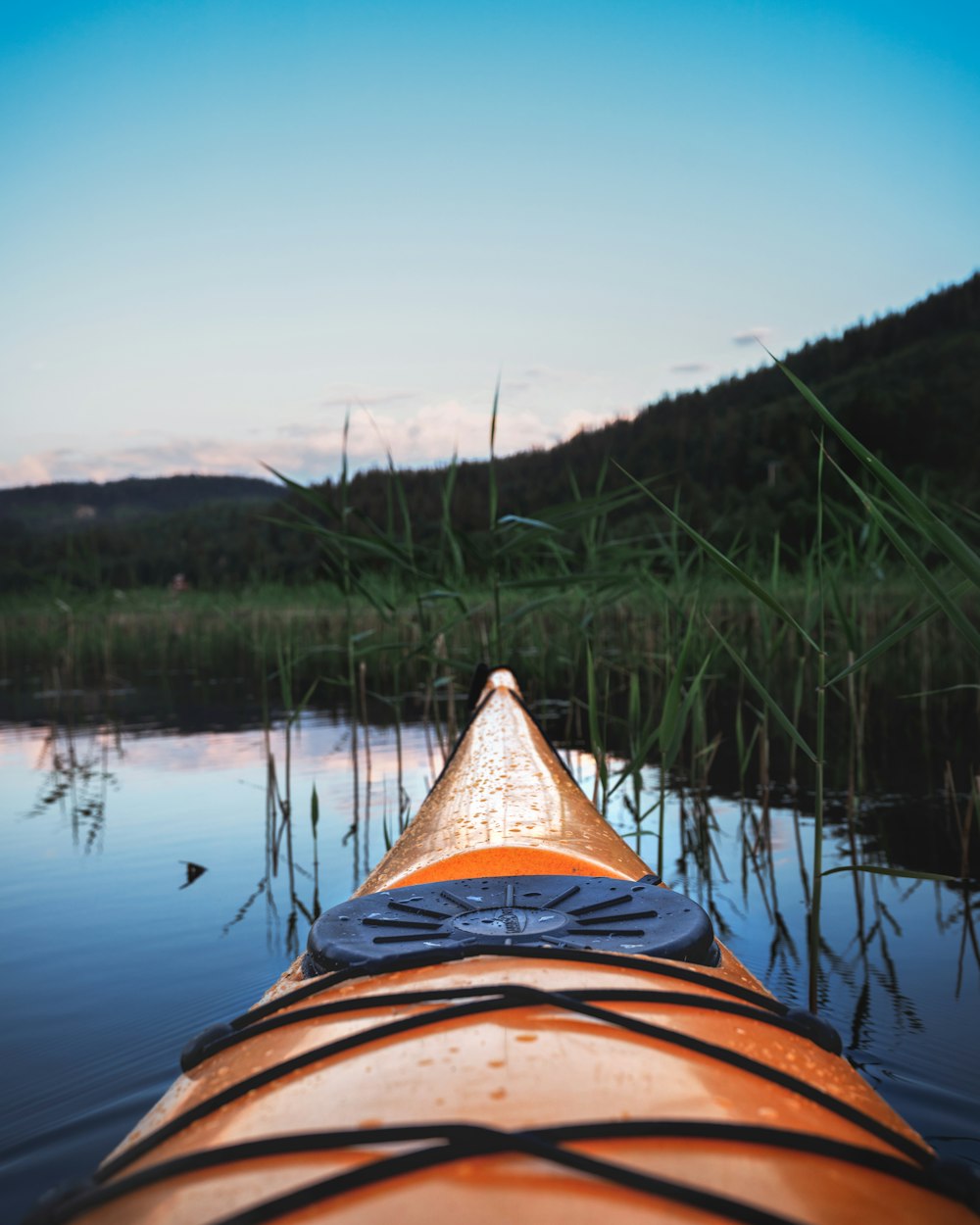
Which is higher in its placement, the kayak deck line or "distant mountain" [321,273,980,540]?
"distant mountain" [321,273,980,540]

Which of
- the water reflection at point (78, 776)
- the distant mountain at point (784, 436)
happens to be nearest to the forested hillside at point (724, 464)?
the distant mountain at point (784, 436)

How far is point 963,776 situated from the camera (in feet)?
17.8

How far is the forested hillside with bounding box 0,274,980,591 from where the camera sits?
31.2m

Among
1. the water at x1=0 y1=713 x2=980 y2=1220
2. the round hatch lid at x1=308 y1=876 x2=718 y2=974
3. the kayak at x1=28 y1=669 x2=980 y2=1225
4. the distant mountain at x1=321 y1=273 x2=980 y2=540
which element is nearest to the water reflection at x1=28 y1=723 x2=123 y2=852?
the water at x1=0 y1=713 x2=980 y2=1220

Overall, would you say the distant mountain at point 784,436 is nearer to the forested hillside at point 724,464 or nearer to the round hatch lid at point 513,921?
the forested hillside at point 724,464

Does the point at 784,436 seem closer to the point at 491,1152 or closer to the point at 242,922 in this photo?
the point at 242,922

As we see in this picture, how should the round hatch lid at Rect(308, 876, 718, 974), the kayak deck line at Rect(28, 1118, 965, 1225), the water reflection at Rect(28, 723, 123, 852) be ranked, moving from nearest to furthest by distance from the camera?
the kayak deck line at Rect(28, 1118, 965, 1225) < the round hatch lid at Rect(308, 876, 718, 974) < the water reflection at Rect(28, 723, 123, 852)

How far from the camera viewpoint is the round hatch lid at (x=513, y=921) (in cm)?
140

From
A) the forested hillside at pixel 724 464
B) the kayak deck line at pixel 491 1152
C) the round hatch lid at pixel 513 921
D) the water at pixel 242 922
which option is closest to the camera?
the kayak deck line at pixel 491 1152

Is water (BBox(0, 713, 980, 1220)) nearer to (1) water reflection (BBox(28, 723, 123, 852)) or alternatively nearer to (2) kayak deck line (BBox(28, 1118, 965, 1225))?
(1) water reflection (BBox(28, 723, 123, 852))

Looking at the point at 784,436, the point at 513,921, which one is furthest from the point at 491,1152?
the point at 784,436

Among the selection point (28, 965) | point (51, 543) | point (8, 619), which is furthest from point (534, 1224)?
point (51, 543)

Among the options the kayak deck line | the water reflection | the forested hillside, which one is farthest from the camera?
the forested hillside

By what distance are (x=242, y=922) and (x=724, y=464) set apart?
125ft
